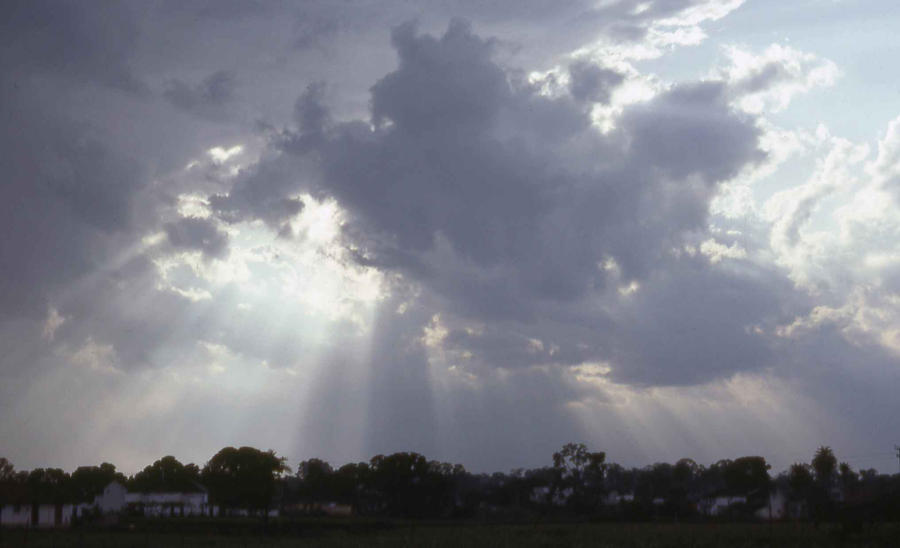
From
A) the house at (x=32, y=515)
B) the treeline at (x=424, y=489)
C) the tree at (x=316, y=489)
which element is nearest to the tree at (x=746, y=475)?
the treeline at (x=424, y=489)

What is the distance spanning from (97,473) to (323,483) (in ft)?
132

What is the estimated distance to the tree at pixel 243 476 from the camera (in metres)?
101

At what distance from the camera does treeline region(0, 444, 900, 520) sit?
100562mm

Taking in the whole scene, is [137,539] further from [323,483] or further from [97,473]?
[97,473]

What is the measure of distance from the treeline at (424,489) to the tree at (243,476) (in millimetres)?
127

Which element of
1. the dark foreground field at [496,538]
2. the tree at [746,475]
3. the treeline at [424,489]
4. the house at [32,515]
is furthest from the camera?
the tree at [746,475]

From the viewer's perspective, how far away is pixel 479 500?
402ft

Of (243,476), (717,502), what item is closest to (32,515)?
(243,476)

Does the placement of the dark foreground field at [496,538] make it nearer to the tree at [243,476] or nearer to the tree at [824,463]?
the tree at [243,476]

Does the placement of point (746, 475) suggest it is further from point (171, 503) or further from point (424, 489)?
point (171, 503)

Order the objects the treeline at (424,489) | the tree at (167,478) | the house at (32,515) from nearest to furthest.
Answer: the house at (32,515)
the treeline at (424,489)
the tree at (167,478)

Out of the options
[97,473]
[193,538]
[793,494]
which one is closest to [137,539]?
[193,538]

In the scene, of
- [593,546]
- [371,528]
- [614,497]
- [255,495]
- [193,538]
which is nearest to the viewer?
[593,546]

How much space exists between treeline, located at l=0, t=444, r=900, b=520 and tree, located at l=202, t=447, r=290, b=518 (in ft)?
0.42
